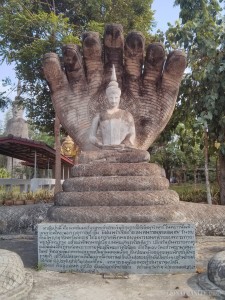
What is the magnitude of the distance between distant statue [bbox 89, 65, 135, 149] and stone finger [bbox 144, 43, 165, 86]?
112 centimetres

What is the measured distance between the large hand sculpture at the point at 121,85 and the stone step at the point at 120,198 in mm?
2390

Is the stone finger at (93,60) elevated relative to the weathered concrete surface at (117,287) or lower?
elevated

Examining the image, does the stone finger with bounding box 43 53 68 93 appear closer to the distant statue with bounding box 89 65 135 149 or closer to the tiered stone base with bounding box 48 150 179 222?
the distant statue with bounding box 89 65 135 149

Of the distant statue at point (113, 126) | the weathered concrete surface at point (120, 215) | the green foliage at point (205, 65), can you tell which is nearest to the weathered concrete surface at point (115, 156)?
the distant statue at point (113, 126)

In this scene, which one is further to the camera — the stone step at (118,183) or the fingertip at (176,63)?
the fingertip at (176,63)

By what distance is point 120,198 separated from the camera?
491 centimetres

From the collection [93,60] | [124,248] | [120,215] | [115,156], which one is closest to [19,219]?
[115,156]

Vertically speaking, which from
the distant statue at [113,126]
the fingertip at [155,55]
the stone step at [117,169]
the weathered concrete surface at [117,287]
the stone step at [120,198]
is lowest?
the weathered concrete surface at [117,287]

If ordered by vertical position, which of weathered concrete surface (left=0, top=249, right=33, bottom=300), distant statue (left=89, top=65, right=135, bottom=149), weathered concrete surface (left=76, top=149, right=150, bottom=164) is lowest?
weathered concrete surface (left=0, top=249, right=33, bottom=300)

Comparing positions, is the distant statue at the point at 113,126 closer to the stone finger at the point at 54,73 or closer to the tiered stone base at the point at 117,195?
the tiered stone base at the point at 117,195

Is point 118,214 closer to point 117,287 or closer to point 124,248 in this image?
point 124,248

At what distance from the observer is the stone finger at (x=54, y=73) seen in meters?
7.05

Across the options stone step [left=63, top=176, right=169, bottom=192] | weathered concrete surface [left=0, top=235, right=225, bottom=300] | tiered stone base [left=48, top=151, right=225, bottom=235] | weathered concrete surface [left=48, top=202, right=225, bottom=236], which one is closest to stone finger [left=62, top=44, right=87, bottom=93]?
tiered stone base [left=48, top=151, right=225, bottom=235]

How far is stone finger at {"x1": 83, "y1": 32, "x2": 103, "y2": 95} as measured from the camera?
7160 mm
